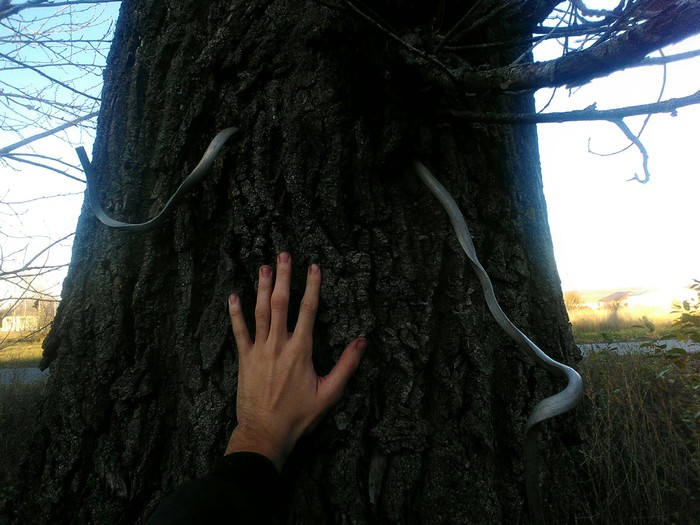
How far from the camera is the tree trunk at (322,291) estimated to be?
1203mm

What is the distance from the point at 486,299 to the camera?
1254 mm

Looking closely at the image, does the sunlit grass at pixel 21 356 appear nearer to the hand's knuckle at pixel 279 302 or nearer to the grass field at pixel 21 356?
the grass field at pixel 21 356

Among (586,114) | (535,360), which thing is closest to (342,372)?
(535,360)

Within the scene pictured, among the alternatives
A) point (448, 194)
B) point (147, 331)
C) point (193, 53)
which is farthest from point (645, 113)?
point (147, 331)

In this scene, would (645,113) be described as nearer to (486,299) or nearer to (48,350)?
(486,299)

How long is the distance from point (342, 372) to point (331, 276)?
26cm

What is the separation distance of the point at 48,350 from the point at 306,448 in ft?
3.02

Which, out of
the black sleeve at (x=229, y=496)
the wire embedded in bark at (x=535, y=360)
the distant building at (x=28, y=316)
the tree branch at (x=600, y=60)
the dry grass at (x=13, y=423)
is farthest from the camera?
the distant building at (x=28, y=316)

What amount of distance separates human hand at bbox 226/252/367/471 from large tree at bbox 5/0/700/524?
49 mm

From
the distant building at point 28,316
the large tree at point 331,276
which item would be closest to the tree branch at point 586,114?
the large tree at point 331,276

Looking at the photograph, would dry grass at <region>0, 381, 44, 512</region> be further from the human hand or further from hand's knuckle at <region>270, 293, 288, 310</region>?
hand's knuckle at <region>270, 293, 288, 310</region>

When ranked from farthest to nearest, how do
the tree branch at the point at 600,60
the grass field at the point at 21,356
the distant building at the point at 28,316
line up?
1. the grass field at the point at 21,356
2. the distant building at the point at 28,316
3. the tree branch at the point at 600,60

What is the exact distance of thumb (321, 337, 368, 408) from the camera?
3.88 ft

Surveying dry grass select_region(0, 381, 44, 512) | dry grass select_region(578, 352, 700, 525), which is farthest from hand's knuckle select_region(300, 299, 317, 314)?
dry grass select_region(0, 381, 44, 512)
